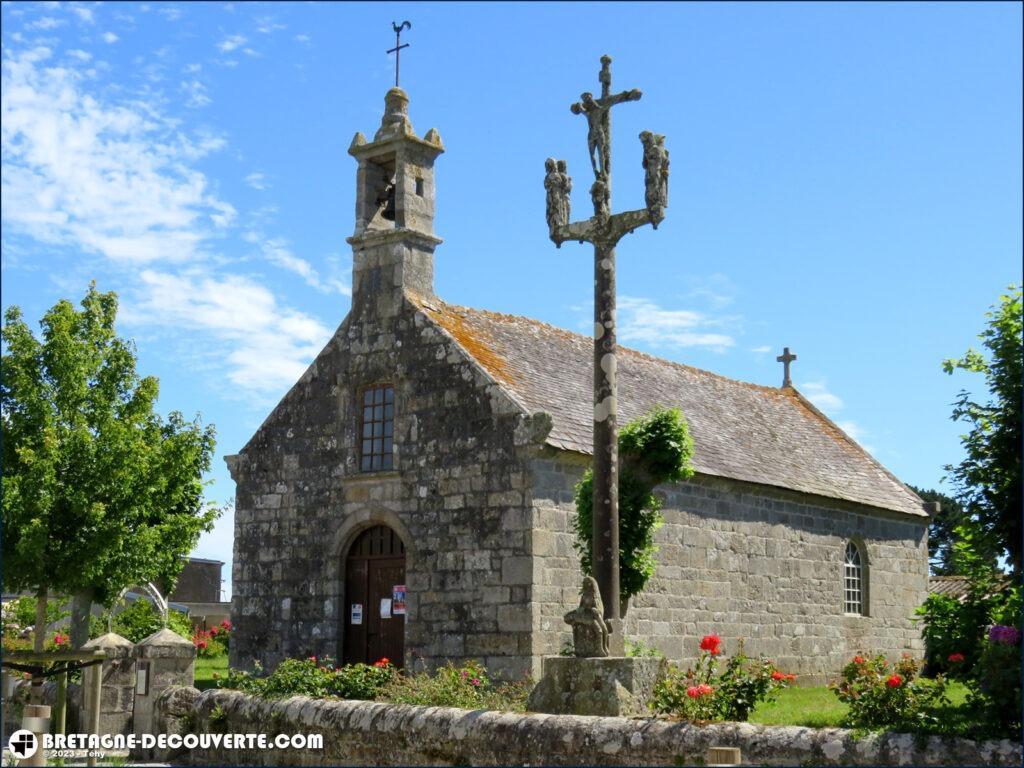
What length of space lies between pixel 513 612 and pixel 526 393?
11.5ft

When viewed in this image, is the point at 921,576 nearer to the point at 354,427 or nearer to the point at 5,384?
the point at 354,427

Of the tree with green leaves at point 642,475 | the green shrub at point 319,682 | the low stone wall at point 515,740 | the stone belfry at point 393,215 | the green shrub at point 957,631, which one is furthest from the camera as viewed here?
the stone belfry at point 393,215

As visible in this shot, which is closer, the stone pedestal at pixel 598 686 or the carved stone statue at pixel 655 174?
the stone pedestal at pixel 598 686

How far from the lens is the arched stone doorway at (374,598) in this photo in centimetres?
1855

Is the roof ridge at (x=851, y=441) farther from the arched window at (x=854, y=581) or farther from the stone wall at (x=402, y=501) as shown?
the stone wall at (x=402, y=501)

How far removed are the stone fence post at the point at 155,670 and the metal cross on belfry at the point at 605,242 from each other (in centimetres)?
561

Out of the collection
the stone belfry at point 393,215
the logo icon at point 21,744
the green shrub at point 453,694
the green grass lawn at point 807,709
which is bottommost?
the logo icon at point 21,744

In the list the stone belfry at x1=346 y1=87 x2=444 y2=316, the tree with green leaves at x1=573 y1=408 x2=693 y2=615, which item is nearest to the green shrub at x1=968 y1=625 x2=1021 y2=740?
the tree with green leaves at x1=573 y1=408 x2=693 y2=615

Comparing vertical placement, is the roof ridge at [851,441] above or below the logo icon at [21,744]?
above

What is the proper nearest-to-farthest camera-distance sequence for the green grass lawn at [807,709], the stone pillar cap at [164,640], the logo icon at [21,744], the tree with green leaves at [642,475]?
the green grass lawn at [807,709] → the logo icon at [21,744] → the stone pillar cap at [164,640] → the tree with green leaves at [642,475]

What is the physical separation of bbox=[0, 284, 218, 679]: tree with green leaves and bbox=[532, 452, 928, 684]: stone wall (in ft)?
28.8

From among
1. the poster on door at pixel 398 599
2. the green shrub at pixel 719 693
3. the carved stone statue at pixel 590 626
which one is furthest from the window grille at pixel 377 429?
the green shrub at pixel 719 693

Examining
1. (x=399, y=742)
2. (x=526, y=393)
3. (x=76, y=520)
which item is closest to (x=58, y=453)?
(x=76, y=520)

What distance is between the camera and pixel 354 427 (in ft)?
64.4
